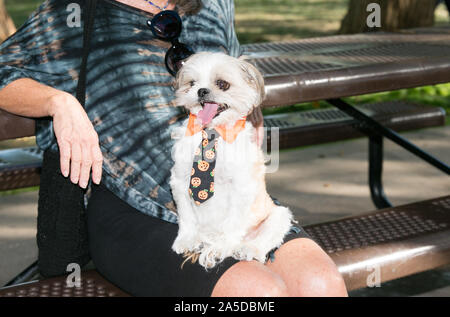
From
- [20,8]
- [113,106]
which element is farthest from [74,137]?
[20,8]

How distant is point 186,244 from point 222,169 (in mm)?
290

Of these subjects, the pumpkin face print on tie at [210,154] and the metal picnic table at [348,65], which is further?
the metal picnic table at [348,65]

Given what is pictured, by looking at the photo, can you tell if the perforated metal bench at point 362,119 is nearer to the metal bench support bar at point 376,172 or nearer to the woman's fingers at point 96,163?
the woman's fingers at point 96,163

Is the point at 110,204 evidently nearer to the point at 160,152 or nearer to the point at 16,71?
the point at 160,152

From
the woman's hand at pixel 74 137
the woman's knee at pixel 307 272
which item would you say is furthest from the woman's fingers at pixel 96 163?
the woman's knee at pixel 307 272

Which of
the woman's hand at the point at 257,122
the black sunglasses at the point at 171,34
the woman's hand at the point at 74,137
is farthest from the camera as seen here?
the woman's hand at the point at 257,122

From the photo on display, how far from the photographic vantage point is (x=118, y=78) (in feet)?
7.83

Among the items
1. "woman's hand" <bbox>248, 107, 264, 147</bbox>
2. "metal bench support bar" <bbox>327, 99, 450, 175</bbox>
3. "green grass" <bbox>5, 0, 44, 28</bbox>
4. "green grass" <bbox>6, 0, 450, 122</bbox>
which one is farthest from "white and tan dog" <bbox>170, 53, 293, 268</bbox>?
"green grass" <bbox>5, 0, 44, 28</bbox>

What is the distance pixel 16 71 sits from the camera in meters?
2.40

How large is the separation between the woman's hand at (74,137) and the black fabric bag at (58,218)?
10 centimetres

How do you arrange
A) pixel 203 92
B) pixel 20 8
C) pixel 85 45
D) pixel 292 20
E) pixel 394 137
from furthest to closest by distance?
pixel 20 8 → pixel 292 20 → pixel 394 137 → pixel 85 45 → pixel 203 92

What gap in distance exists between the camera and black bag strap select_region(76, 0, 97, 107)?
2.31 meters

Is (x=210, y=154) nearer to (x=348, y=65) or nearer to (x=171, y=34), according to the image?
(x=171, y=34)

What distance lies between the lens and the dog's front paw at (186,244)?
2078 mm
